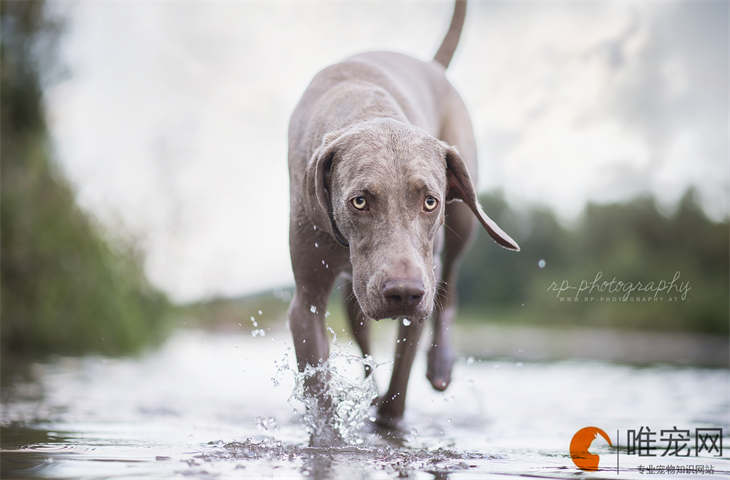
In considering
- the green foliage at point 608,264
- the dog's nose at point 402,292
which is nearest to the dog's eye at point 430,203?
the dog's nose at point 402,292

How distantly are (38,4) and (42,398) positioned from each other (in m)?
6.76

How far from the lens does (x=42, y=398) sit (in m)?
5.38

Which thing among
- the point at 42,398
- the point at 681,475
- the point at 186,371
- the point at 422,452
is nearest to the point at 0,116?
the point at 186,371

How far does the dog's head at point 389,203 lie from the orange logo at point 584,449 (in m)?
0.89

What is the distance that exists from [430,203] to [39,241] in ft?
25.4

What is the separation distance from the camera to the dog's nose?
2.78m

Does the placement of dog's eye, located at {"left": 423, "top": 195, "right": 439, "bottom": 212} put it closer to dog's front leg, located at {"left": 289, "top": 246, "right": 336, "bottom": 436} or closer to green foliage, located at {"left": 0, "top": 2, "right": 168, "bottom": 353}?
dog's front leg, located at {"left": 289, "top": 246, "right": 336, "bottom": 436}

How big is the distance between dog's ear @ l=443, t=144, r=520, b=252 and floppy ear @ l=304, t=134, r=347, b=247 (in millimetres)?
473

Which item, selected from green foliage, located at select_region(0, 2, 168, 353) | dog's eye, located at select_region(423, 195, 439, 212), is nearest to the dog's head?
dog's eye, located at select_region(423, 195, 439, 212)

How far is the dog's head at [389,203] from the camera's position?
112 inches

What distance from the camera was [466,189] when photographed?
339cm

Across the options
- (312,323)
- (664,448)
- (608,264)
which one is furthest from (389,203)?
(608,264)

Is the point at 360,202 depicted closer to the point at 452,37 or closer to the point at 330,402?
the point at 330,402

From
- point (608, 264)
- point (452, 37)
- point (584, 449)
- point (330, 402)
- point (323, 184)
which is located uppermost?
point (608, 264)
